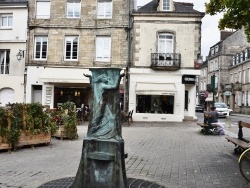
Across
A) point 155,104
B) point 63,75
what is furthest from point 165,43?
point 63,75

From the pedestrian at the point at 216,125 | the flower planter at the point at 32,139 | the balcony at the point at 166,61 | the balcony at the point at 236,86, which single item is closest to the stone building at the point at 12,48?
the balcony at the point at 166,61

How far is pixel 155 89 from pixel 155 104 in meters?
1.56

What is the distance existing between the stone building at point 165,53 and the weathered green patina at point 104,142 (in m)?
18.4

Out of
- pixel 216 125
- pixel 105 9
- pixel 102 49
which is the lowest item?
pixel 216 125

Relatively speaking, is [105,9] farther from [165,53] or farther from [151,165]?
[151,165]

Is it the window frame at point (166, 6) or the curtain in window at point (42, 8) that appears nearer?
the window frame at point (166, 6)

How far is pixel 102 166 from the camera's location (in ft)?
17.3


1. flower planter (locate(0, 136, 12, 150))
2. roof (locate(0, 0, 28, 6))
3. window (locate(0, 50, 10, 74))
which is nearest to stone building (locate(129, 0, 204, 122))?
roof (locate(0, 0, 28, 6))

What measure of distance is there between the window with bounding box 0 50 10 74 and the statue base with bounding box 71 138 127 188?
72.8 ft

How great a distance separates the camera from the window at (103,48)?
2484 cm

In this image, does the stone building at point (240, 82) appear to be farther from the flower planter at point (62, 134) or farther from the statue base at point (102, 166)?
the statue base at point (102, 166)

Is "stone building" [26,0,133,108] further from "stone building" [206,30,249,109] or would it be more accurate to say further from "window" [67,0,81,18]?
"stone building" [206,30,249,109]

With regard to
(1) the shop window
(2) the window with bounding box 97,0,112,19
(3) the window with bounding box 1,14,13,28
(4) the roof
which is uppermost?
(4) the roof

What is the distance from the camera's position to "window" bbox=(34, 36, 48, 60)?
990 inches
